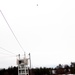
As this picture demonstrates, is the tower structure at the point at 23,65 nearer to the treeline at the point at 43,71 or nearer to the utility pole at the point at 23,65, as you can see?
the utility pole at the point at 23,65

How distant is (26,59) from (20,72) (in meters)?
10.1

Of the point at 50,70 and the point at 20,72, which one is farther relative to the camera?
the point at 50,70

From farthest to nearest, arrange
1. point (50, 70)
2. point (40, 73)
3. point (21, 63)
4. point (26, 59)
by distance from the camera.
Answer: point (50, 70), point (40, 73), point (21, 63), point (26, 59)

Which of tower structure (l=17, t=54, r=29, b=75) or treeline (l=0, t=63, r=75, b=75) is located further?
treeline (l=0, t=63, r=75, b=75)

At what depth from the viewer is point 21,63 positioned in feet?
206

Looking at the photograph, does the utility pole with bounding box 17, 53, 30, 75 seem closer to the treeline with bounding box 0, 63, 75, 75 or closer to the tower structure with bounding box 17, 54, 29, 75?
the tower structure with bounding box 17, 54, 29, 75

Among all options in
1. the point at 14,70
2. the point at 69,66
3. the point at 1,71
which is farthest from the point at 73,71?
the point at 1,71

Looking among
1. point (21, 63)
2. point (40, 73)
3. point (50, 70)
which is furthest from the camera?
point (50, 70)

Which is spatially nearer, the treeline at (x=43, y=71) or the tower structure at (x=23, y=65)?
the tower structure at (x=23, y=65)

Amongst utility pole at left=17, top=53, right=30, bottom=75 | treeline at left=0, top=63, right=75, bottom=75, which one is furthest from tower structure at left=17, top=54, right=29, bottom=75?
treeline at left=0, top=63, right=75, bottom=75

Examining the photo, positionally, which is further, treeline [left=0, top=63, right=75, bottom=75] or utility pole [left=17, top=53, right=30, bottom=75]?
treeline [left=0, top=63, right=75, bottom=75]

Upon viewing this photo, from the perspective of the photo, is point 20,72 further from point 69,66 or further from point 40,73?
point 69,66

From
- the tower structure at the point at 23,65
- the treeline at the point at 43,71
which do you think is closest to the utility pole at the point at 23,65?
the tower structure at the point at 23,65

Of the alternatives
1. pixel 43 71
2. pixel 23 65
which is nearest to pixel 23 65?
pixel 23 65
